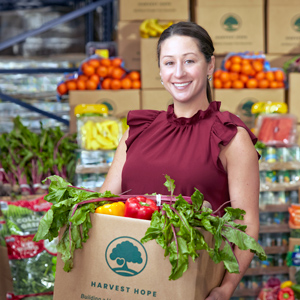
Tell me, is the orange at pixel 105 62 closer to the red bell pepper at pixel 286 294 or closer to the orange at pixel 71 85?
the orange at pixel 71 85

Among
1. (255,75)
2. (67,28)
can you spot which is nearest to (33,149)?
(255,75)

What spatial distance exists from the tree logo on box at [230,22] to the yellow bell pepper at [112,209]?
11.2 feet

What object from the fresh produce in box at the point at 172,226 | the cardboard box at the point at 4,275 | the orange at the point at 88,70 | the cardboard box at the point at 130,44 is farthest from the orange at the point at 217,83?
the fresh produce in box at the point at 172,226

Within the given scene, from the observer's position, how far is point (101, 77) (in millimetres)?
4547

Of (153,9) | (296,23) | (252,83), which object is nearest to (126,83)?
(153,9)

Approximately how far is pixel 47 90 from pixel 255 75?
2.34 metres

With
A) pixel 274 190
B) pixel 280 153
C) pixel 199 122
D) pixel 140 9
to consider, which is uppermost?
pixel 140 9

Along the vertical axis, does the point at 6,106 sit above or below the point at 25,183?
above

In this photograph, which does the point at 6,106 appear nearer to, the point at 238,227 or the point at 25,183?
the point at 25,183

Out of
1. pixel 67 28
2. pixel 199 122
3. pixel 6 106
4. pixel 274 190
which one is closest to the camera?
pixel 199 122

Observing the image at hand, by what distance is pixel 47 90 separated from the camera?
5781 mm

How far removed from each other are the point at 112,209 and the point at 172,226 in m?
0.19

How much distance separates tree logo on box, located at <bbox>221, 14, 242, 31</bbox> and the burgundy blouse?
2.82 m

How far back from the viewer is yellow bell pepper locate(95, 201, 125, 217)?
1.48 metres
